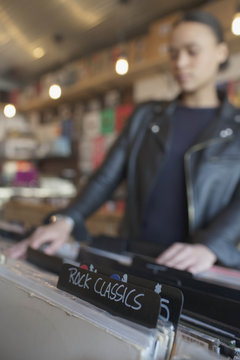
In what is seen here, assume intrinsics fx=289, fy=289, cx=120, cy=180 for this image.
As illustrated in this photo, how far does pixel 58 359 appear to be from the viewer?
0.25 meters

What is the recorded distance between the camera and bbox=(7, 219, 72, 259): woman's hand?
0.54 m

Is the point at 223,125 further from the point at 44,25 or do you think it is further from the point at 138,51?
the point at 138,51

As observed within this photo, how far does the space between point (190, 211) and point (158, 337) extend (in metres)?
0.70

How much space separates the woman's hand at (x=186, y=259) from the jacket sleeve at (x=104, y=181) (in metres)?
0.32

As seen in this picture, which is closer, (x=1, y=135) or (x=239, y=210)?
(x=239, y=210)

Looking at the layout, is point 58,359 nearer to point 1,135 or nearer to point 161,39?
point 161,39

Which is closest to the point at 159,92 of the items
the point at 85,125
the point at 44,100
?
the point at 85,125

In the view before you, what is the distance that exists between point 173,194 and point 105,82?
2295 mm

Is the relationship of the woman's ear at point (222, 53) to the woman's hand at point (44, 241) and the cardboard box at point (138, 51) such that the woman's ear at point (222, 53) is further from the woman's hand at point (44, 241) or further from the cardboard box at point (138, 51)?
the cardboard box at point (138, 51)

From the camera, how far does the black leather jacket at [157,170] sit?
0.90 meters

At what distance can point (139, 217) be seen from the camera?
103cm

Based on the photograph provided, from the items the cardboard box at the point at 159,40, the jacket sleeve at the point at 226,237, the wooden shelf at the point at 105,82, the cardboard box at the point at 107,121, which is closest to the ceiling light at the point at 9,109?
the jacket sleeve at the point at 226,237

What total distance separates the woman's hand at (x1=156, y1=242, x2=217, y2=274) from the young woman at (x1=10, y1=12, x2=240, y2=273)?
10.3 inches

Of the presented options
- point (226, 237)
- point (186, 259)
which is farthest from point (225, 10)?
point (186, 259)
